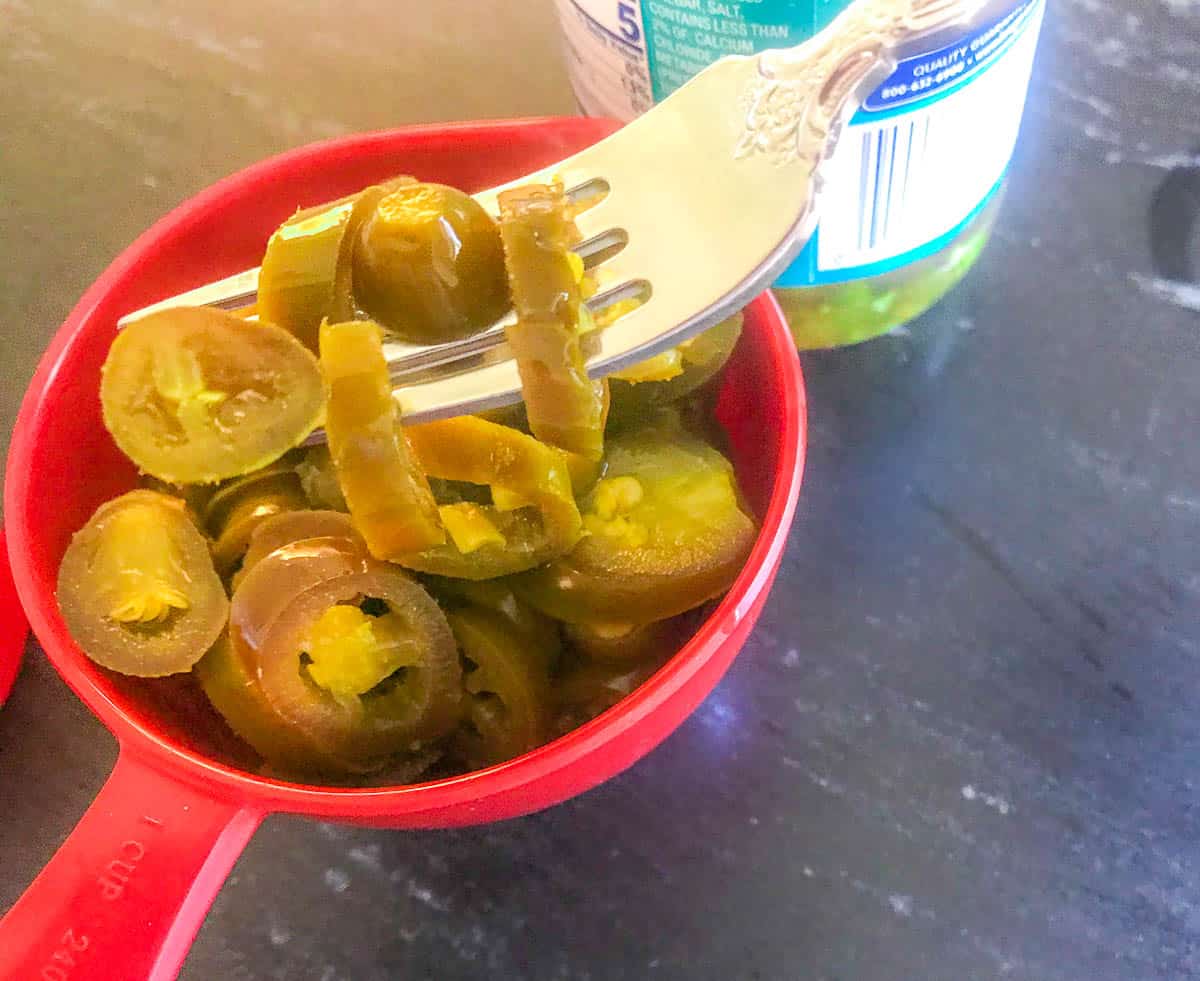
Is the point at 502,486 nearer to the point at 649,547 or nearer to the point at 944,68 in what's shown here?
the point at 649,547

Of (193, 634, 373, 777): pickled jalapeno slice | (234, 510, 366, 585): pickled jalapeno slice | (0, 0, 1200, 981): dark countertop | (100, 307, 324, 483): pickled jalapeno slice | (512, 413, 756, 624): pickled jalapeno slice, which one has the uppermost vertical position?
(100, 307, 324, 483): pickled jalapeno slice

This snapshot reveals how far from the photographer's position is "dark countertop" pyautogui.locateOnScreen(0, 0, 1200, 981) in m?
0.50

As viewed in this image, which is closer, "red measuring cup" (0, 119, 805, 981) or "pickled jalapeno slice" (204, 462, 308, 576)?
"red measuring cup" (0, 119, 805, 981)

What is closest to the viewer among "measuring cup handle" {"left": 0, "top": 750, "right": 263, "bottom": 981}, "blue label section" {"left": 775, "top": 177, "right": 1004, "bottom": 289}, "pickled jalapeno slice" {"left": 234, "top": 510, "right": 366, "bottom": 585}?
"measuring cup handle" {"left": 0, "top": 750, "right": 263, "bottom": 981}

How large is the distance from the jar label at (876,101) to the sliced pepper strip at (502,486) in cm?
16

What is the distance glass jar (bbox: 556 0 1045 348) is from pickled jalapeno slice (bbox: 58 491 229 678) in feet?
1.00

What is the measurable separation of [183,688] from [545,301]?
239 mm

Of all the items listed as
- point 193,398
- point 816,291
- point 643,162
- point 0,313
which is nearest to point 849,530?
point 816,291

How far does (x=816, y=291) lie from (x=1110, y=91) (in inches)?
11.3

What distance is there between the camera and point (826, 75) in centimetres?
43

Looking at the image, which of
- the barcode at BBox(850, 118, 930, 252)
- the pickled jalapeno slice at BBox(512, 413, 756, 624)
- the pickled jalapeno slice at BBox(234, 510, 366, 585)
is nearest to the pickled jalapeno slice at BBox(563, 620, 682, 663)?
the pickled jalapeno slice at BBox(512, 413, 756, 624)

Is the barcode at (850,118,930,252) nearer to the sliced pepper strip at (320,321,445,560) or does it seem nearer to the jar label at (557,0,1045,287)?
the jar label at (557,0,1045,287)

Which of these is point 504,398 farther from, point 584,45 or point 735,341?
point 584,45

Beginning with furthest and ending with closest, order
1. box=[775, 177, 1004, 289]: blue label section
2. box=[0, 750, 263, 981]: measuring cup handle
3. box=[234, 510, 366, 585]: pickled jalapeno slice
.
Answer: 1. box=[775, 177, 1004, 289]: blue label section
2. box=[234, 510, 366, 585]: pickled jalapeno slice
3. box=[0, 750, 263, 981]: measuring cup handle
